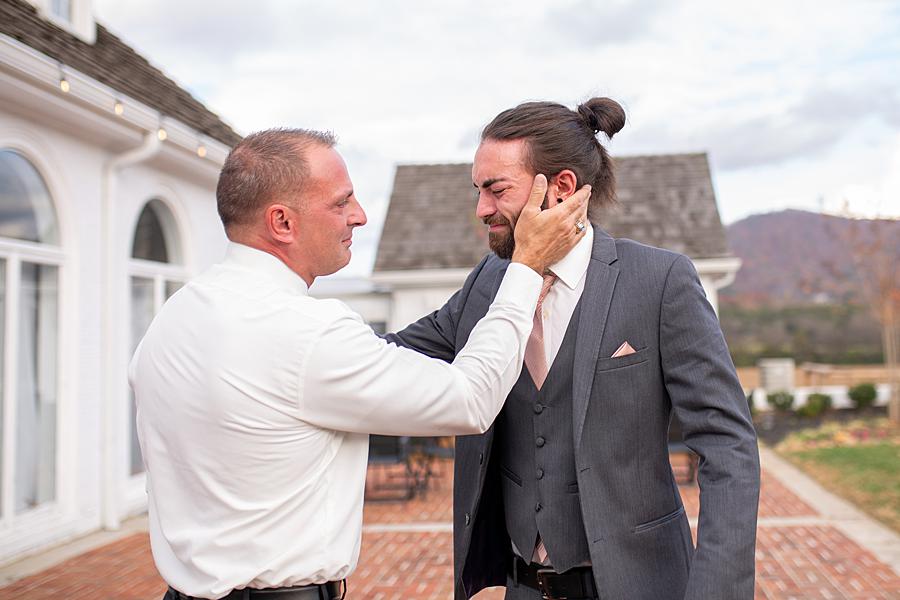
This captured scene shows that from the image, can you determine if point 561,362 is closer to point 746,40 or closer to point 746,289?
point 746,40

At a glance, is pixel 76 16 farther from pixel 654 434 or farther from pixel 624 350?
pixel 654 434

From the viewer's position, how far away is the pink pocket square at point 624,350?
204cm

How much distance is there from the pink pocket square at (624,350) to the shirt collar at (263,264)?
819mm

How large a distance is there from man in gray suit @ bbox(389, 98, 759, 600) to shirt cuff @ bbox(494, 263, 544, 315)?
0.18m

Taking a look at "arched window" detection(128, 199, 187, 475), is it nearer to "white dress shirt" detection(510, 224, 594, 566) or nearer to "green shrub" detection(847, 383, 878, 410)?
"white dress shirt" detection(510, 224, 594, 566)

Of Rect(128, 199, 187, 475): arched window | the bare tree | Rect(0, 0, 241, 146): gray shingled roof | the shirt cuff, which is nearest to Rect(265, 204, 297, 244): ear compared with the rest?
the shirt cuff

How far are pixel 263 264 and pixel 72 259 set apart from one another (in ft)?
18.9

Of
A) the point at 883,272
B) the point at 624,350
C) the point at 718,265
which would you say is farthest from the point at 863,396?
the point at 624,350

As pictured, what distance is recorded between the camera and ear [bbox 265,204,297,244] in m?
1.88

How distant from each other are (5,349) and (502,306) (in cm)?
555

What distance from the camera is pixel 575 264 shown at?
7.41 feet

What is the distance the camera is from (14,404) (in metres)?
6.25

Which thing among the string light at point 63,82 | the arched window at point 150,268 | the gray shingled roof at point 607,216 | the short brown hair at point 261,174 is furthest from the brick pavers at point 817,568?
the gray shingled roof at point 607,216

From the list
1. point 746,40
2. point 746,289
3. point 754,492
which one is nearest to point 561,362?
point 754,492
